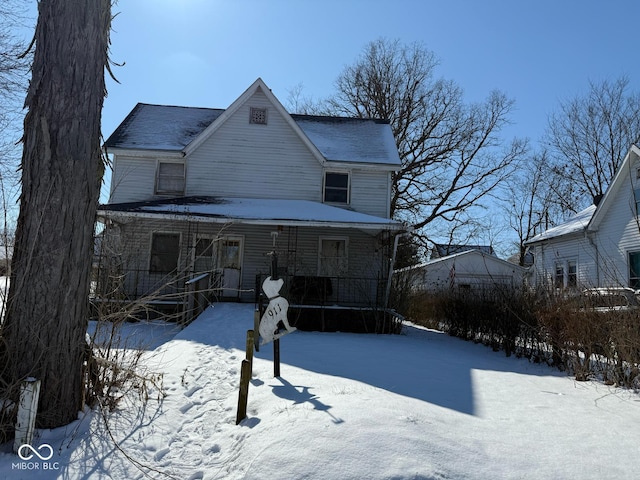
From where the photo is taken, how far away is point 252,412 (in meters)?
4.89

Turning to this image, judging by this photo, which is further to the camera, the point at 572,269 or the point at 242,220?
the point at 572,269

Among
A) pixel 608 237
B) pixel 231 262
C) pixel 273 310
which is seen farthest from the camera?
pixel 608 237

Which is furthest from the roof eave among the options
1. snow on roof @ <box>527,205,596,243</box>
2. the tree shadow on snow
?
snow on roof @ <box>527,205,596,243</box>

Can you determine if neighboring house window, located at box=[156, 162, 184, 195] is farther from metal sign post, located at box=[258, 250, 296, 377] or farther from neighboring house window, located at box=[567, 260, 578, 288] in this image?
neighboring house window, located at box=[567, 260, 578, 288]

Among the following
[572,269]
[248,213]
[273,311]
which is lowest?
[273,311]

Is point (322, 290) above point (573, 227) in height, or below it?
below

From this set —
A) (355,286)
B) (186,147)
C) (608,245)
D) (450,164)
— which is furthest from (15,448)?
(450,164)

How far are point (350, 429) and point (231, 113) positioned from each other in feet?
49.0

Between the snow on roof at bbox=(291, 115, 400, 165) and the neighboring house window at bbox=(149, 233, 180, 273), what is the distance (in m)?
6.61

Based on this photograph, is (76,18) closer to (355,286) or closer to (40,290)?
(40,290)

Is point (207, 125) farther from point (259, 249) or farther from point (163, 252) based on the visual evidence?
point (259, 249)

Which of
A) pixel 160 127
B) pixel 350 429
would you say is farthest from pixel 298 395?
pixel 160 127

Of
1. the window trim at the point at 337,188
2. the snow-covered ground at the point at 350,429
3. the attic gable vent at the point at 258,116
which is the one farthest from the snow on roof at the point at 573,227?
the snow-covered ground at the point at 350,429

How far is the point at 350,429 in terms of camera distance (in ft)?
12.8
